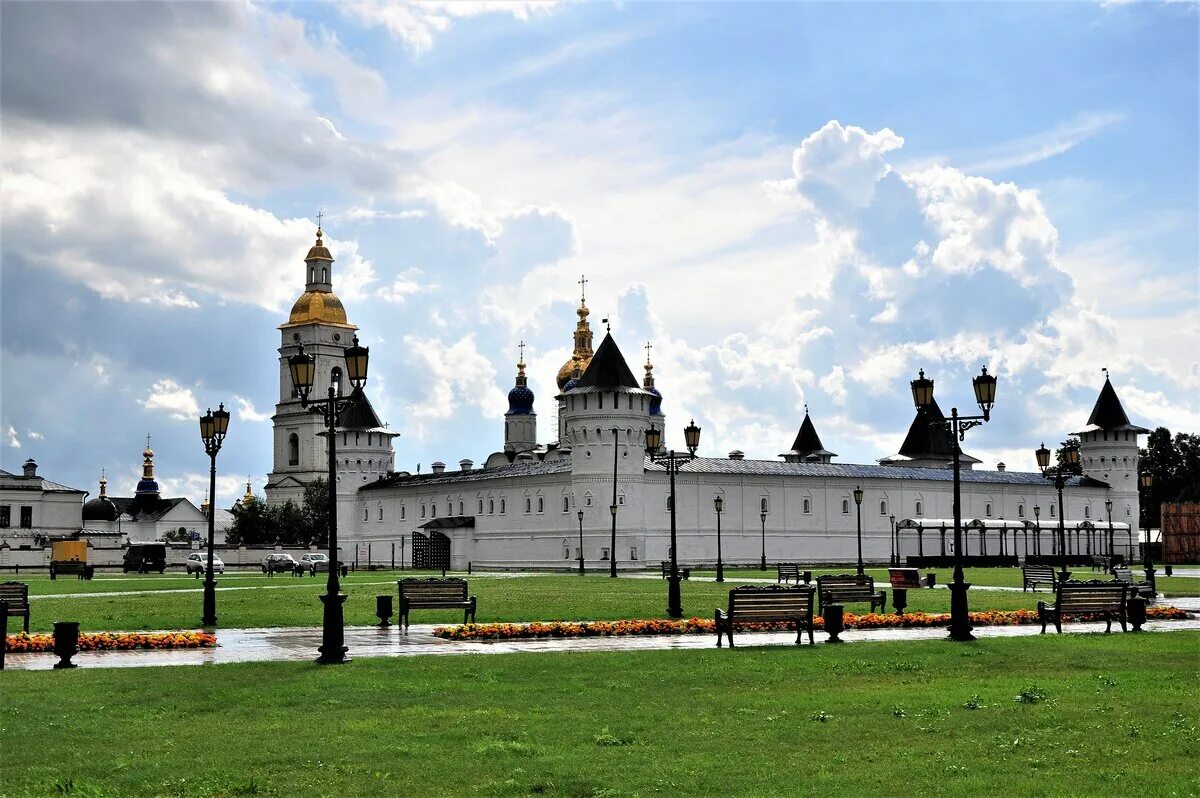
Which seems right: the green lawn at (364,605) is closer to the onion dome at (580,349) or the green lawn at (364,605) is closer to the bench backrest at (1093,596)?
the bench backrest at (1093,596)

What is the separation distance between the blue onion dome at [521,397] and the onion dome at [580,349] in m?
4.72

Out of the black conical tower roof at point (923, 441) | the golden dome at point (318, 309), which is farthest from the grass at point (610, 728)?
the golden dome at point (318, 309)

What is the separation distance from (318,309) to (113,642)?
109 meters

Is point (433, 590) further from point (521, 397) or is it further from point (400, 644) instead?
point (521, 397)

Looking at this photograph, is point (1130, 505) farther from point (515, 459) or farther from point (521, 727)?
point (521, 727)

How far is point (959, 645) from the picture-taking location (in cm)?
2061

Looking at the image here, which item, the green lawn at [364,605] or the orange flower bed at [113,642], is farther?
the green lawn at [364,605]

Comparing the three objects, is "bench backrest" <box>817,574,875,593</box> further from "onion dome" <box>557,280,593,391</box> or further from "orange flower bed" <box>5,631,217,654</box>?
"onion dome" <box>557,280,593,391</box>

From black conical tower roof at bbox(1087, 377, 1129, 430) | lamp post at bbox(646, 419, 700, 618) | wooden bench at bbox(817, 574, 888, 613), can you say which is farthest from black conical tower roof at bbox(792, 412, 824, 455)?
wooden bench at bbox(817, 574, 888, 613)

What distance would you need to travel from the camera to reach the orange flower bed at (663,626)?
2248cm

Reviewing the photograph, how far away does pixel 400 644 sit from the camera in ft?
70.1

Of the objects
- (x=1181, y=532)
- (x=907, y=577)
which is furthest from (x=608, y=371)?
(x=907, y=577)

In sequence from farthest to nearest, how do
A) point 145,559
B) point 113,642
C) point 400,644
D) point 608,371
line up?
point 145,559, point 608,371, point 400,644, point 113,642

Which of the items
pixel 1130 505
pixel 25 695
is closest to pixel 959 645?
pixel 25 695
